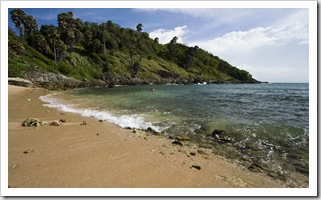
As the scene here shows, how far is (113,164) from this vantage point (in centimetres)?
646

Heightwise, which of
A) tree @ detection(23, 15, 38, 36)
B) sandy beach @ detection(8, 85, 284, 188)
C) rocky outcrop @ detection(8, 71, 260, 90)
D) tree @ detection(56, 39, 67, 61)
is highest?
tree @ detection(23, 15, 38, 36)

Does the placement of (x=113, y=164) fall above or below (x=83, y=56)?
below

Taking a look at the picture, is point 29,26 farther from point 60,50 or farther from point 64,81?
point 64,81

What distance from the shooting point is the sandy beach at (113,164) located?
212 inches

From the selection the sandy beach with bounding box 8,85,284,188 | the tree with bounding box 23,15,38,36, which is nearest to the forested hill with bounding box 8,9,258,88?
the tree with bounding box 23,15,38,36

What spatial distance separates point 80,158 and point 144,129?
578 cm

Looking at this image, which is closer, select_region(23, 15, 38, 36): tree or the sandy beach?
the sandy beach

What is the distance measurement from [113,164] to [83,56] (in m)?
102

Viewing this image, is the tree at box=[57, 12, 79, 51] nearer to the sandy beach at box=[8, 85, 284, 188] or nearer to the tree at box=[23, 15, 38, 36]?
the tree at box=[23, 15, 38, 36]

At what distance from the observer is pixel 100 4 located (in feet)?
23.7

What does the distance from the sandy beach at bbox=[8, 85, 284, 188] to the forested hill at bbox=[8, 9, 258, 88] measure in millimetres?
42410

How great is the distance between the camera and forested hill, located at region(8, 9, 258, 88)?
67.3 meters

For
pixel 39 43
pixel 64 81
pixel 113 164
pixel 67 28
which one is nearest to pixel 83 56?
pixel 67 28

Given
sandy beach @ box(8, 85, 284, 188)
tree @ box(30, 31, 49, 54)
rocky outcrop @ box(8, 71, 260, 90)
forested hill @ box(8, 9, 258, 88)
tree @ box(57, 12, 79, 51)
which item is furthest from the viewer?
tree @ box(57, 12, 79, 51)
